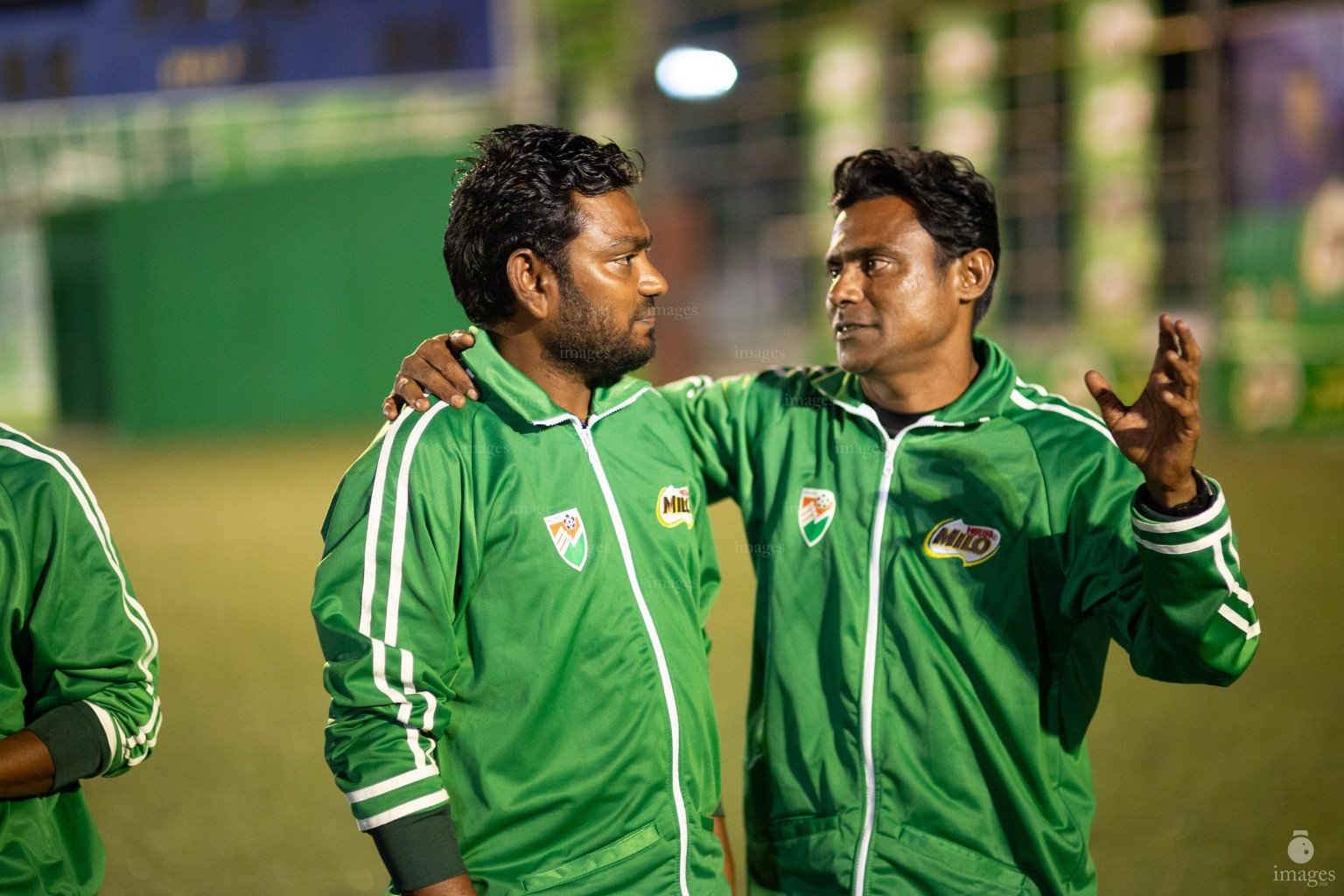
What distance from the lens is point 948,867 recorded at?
2.03 metres

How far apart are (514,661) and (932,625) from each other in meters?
0.80

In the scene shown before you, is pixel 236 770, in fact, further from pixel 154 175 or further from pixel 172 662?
pixel 154 175

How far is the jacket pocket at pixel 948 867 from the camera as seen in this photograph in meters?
2.02

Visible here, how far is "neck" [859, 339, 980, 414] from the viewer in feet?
7.75

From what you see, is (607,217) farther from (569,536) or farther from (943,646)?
(943,646)

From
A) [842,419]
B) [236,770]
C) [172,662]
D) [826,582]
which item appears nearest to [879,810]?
[826,582]

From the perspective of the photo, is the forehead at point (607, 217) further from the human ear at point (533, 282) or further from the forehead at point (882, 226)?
the forehead at point (882, 226)

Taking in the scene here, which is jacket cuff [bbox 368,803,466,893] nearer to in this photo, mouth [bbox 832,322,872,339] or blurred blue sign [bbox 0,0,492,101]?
mouth [bbox 832,322,872,339]

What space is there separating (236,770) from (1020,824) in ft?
11.8

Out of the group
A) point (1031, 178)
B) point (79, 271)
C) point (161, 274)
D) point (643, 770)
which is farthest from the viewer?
point (79, 271)

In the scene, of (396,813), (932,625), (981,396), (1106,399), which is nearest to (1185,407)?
(1106,399)

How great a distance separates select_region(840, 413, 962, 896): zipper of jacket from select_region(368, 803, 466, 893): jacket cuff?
75 centimetres

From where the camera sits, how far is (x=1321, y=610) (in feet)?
20.8
